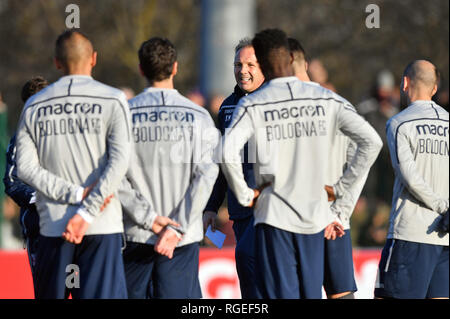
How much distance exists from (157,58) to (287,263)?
1.68 m

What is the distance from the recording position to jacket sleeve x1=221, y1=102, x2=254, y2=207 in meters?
6.37

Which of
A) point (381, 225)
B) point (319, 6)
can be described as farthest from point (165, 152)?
point (319, 6)

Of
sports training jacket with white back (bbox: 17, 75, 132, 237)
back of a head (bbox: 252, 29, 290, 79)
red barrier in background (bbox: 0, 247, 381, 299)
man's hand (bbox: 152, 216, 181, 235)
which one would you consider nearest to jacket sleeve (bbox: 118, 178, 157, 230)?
man's hand (bbox: 152, 216, 181, 235)

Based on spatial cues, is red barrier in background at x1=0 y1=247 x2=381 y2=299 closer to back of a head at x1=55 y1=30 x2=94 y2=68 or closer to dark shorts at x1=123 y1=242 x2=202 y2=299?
dark shorts at x1=123 y1=242 x2=202 y2=299

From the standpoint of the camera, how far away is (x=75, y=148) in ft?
20.9

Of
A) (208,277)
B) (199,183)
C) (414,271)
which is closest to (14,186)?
(199,183)

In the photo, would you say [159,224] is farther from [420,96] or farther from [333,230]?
[420,96]

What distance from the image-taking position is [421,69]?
7363 millimetres

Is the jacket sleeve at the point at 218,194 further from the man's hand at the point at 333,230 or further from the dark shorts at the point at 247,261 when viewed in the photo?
the man's hand at the point at 333,230

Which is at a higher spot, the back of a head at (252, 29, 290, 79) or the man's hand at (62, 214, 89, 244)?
the back of a head at (252, 29, 290, 79)

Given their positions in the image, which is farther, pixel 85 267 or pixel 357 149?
pixel 357 149

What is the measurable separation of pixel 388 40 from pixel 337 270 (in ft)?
60.1

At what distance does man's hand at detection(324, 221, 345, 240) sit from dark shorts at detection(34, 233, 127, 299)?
1.47 meters

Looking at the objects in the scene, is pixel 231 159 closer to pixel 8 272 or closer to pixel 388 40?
pixel 8 272
